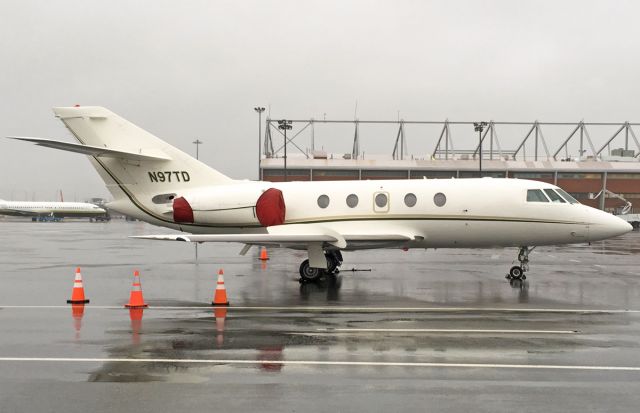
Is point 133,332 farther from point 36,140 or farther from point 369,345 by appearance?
point 36,140

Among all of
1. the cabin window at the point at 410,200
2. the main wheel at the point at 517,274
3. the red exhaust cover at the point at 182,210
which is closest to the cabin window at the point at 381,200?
the cabin window at the point at 410,200

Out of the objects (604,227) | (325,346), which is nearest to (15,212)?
(604,227)

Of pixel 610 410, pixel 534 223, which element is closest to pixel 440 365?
pixel 610 410

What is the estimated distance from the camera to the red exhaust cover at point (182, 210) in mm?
18641

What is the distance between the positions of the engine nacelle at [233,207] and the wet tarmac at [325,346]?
5.79ft

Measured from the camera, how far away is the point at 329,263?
18.8 meters

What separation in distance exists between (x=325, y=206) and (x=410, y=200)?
242cm

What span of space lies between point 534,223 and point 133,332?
11.5 meters

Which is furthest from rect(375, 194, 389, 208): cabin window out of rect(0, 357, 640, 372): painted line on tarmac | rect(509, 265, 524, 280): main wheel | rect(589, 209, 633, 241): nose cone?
rect(0, 357, 640, 372): painted line on tarmac

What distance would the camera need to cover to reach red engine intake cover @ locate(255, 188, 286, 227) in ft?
59.3

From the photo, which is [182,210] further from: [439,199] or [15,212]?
[15,212]

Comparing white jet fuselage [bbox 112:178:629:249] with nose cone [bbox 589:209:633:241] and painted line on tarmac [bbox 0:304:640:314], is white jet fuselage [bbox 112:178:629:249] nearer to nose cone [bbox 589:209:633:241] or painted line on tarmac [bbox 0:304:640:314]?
→ nose cone [bbox 589:209:633:241]

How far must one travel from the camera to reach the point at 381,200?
1802 cm

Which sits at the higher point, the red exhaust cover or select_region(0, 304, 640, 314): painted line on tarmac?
the red exhaust cover
